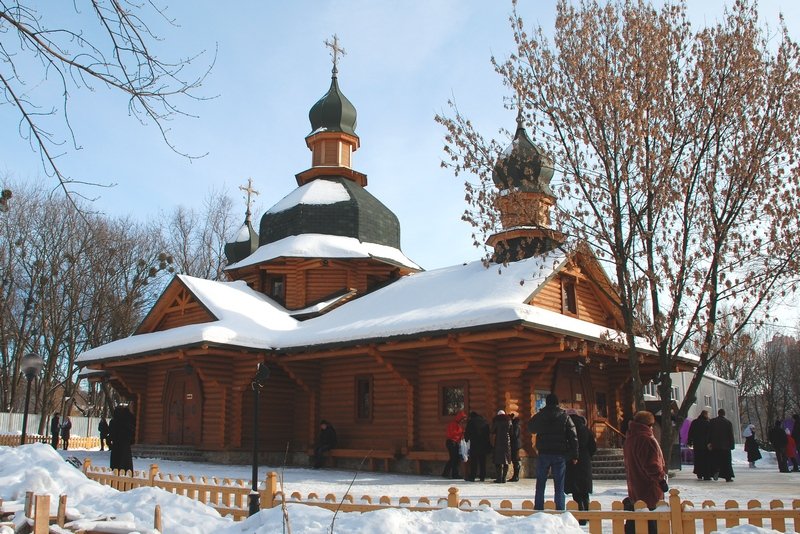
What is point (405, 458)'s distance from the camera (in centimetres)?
1692

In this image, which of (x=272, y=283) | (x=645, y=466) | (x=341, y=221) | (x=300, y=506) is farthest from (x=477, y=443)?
(x=272, y=283)

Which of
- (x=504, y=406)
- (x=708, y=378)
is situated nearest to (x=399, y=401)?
(x=504, y=406)

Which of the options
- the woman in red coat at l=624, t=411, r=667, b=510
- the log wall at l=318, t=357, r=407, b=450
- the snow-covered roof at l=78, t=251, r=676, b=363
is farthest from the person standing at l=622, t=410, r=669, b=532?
the log wall at l=318, t=357, r=407, b=450

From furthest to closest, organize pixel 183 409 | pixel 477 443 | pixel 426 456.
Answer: pixel 183 409 → pixel 426 456 → pixel 477 443

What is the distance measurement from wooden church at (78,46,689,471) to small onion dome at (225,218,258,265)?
3594mm

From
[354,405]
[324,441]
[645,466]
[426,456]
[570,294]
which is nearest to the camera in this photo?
[645,466]

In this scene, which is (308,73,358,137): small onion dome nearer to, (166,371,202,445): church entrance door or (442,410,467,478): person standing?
(166,371,202,445): church entrance door

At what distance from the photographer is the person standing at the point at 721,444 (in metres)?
15.0

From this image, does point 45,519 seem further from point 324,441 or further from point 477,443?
point 324,441

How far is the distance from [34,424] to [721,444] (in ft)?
104

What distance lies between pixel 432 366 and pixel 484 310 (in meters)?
2.84

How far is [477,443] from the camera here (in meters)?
14.4

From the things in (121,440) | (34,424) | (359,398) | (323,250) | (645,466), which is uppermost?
(323,250)

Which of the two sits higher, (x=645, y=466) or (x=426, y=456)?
(x=645, y=466)
